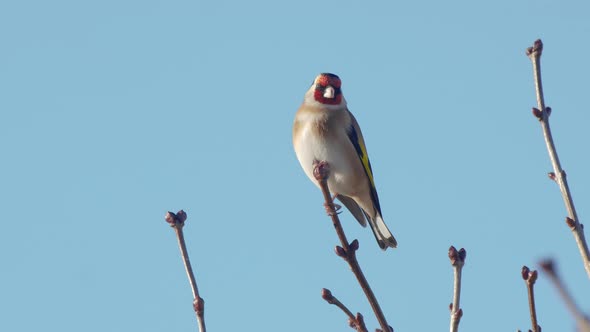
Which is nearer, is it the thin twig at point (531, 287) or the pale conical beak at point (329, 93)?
the thin twig at point (531, 287)

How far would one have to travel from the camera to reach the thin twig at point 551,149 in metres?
3.40

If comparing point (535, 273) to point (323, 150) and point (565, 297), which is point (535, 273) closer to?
point (565, 297)

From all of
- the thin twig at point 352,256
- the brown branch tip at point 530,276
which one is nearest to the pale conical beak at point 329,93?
the thin twig at point 352,256

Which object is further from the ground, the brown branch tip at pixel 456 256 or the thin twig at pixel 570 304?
the brown branch tip at pixel 456 256

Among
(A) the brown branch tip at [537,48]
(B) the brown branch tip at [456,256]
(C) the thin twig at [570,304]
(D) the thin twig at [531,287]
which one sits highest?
(A) the brown branch tip at [537,48]

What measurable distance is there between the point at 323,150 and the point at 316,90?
100cm

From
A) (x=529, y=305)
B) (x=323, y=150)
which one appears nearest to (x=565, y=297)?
(x=529, y=305)

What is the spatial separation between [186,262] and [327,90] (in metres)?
5.71

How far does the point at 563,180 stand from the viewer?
3.69 m

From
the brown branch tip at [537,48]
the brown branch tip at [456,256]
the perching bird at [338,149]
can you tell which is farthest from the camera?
the perching bird at [338,149]

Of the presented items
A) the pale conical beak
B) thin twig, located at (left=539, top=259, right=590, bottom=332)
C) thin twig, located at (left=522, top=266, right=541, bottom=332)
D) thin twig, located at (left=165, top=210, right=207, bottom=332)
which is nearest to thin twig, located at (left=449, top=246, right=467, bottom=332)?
thin twig, located at (left=522, top=266, right=541, bottom=332)

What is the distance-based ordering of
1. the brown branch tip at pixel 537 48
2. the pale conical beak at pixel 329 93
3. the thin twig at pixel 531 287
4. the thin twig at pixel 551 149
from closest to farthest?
the thin twig at pixel 531 287, the thin twig at pixel 551 149, the brown branch tip at pixel 537 48, the pale conical beak at pixel 329 93

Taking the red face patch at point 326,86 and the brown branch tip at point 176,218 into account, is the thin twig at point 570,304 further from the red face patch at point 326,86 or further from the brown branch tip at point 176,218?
the red face patch at point 326,86

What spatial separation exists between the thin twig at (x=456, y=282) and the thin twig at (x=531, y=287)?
25 centimetres
